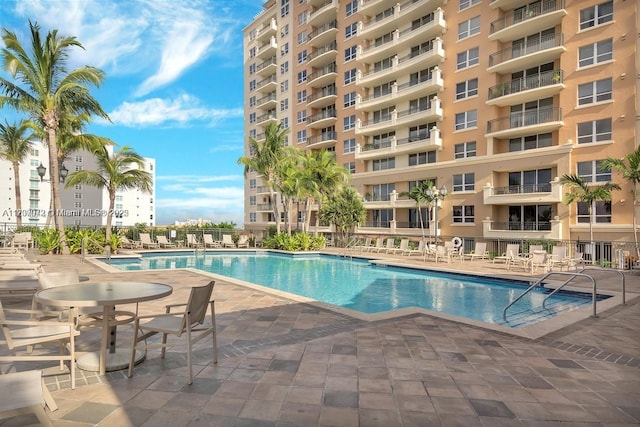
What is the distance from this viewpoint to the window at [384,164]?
3253 centimetres

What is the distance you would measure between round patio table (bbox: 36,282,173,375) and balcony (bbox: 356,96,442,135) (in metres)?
27.7

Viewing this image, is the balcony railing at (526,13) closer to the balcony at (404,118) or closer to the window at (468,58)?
the window at (468,58)

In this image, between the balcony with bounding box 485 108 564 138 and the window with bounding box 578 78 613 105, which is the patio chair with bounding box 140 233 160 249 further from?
the window with bounding box 578 78 613 105

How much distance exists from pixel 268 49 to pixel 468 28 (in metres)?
25.9

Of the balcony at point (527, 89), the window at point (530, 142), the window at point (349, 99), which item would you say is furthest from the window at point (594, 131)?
the window at point (349, 99)

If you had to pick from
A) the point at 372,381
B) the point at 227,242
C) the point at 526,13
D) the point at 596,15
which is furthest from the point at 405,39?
the point at 372,381

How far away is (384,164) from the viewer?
33219mm

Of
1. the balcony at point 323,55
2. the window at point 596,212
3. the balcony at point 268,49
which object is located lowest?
the window at point 596,212

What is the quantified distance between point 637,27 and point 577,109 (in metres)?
4.77

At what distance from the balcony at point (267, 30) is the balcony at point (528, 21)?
27.9 meters

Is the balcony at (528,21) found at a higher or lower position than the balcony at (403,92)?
higher

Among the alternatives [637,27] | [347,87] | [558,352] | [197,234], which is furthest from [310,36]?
[558,352]

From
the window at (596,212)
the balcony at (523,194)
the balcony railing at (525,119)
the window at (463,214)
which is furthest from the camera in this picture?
the window at (463,214)

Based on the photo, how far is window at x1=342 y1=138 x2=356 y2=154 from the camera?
35.9m
